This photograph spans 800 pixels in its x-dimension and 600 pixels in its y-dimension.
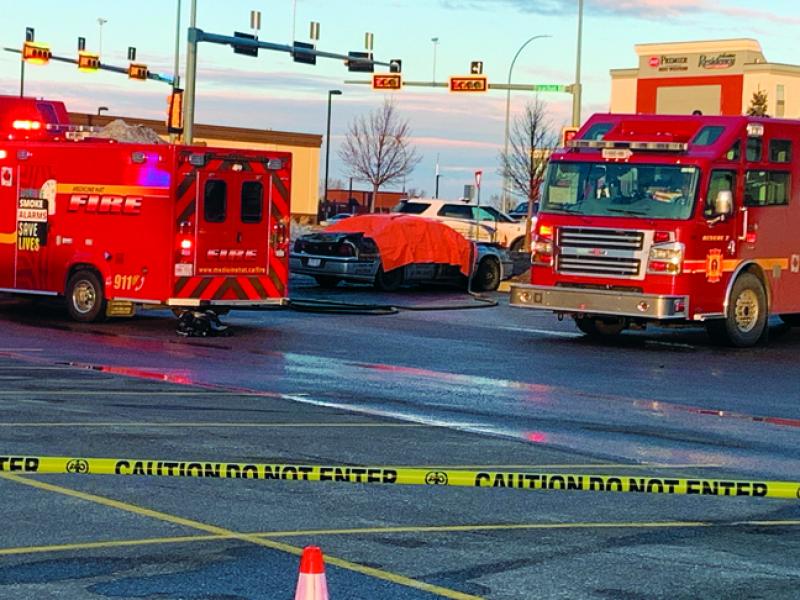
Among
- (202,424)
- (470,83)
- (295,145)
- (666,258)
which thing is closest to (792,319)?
(666,258)

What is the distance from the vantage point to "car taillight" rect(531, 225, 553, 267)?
20.8 m

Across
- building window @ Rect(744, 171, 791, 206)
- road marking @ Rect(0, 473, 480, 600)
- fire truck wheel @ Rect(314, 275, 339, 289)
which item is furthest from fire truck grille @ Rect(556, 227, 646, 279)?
road marking @ Rect(0, 473, 480, 600)

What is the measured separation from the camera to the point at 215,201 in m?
20.8

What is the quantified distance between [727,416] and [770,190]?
26.9ft

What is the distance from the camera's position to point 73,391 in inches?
532

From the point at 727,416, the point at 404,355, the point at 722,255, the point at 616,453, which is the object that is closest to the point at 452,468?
the point at 616,453

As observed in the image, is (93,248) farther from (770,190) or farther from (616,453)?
(616,453)

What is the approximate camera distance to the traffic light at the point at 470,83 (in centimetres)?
4656

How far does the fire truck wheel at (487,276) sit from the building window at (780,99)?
94305 millimetres

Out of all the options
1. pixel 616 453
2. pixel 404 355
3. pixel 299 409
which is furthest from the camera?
pixel 404 355

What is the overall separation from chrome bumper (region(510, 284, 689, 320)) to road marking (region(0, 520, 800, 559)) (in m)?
11.4

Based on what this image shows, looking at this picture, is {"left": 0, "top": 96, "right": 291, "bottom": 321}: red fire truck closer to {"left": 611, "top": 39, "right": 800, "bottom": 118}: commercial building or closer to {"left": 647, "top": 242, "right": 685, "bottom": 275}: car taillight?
{"left": 647, "top": 242, "right": 685, "bottom": 275}: car taillight

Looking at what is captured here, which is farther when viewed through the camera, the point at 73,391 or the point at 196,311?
the point at 196,311

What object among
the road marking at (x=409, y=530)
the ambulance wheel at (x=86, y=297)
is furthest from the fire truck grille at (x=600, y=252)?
the road marking at (x=409, y=530)
